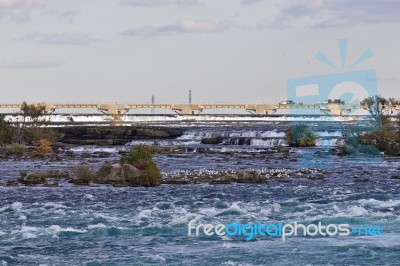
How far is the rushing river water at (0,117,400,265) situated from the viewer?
3184 cm

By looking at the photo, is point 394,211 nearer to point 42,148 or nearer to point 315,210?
point 315,210

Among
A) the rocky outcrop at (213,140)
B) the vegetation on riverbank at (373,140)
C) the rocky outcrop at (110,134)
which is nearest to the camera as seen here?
the vegetation on riverbank at (373,140)

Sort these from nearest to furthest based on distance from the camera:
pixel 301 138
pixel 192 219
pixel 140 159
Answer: pixel 192 219 → pixel 140 159 → pixel 301 138

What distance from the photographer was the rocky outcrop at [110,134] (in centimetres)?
10668

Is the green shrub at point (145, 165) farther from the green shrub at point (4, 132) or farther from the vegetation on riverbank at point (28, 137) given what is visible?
the green shrub at point (4, 132)

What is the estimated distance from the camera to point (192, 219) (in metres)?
39.2

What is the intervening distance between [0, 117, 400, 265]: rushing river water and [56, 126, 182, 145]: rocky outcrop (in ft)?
141

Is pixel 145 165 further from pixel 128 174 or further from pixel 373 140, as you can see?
pixel 373 140

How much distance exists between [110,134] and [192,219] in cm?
7236

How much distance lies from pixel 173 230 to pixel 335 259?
7604mm

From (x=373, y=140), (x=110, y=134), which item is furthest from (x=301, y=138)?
(x=110, y=134)

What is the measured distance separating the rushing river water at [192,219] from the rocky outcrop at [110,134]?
43.1 m

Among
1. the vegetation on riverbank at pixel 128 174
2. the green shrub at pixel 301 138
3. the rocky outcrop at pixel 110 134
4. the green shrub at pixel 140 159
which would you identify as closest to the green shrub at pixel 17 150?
the rocky outcrop at pixel 110 134

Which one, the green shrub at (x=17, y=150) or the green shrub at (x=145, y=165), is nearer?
the green shrub at (x=145, y=165)
